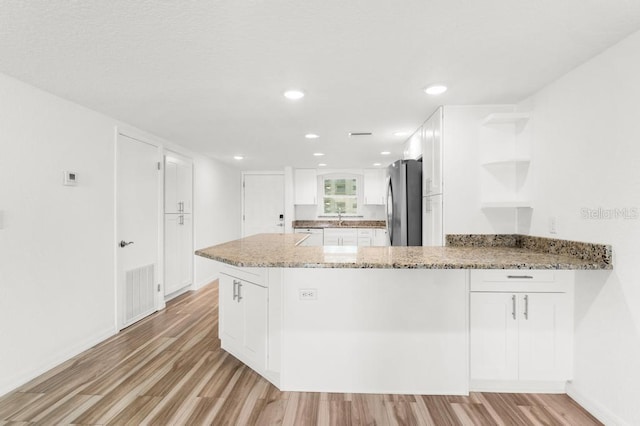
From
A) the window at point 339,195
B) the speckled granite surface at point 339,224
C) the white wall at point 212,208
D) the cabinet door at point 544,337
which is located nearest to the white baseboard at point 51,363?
the white wall at point 212,208

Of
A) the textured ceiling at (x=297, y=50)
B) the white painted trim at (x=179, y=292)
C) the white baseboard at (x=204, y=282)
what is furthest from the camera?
the white baseboard at (x=204, y=282)

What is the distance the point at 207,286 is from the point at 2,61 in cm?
399

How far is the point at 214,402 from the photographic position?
6.84ft

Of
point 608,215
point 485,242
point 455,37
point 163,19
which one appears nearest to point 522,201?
point 485,242

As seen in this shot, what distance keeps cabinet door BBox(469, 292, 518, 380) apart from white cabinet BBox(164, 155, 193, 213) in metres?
3.76

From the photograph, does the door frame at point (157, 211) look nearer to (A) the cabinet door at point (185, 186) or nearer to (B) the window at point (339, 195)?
(A) the cabinet door at point (185, 186)

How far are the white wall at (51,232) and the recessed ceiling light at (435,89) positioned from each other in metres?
2.91

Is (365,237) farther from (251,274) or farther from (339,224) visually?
(251,274)

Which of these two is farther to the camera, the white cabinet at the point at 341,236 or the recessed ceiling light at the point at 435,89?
the white cabinet at the point at 341,236

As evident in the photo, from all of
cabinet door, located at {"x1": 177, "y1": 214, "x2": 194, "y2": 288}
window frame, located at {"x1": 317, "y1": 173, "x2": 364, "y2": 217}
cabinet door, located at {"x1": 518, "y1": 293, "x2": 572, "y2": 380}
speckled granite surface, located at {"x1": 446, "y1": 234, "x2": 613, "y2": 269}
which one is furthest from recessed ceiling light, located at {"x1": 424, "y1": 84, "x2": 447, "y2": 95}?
window frame, located at {"x1": 317, "y1": 173, "x2": 364, "y2": 217}

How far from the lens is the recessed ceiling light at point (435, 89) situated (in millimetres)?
2367

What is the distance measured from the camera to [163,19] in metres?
1.54

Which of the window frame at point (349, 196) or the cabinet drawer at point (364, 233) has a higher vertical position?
the window frame at point (349, 196)

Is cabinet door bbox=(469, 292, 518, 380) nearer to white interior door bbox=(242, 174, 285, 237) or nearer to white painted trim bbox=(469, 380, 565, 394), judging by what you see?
white painted trim bbox=(469, 380, 565, 394)
